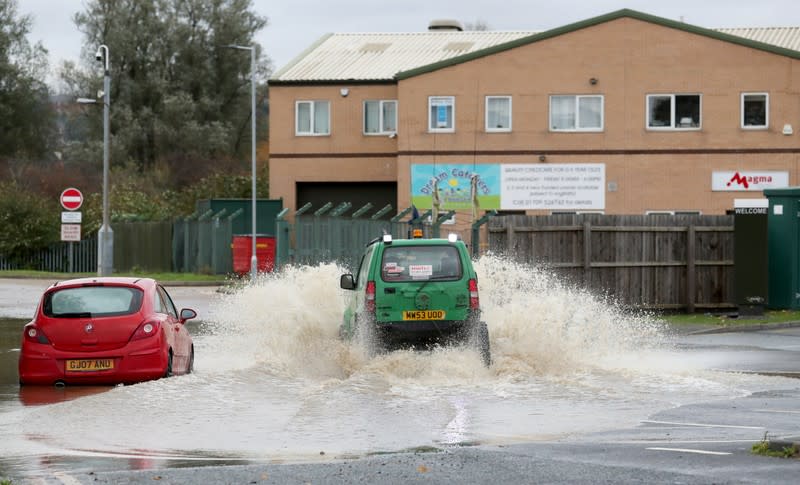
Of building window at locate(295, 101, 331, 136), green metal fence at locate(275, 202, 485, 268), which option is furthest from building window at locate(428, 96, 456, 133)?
green metal fence at locate(275, 202, 485, 268)

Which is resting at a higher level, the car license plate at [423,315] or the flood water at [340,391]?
the car license plate at [423,315]

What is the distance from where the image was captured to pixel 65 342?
1641cm

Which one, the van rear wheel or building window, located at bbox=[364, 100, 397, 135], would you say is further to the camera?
building window, located at bbox=[364, 100, 397, 135]

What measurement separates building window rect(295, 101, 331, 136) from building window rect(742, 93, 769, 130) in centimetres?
1461

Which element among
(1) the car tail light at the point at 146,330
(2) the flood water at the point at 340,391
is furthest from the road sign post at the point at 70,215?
(1) the car tail light at the point at 146,330

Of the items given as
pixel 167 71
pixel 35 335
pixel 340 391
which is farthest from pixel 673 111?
pixel 167 71

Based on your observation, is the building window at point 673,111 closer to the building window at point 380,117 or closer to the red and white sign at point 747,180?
the red and white sign at point 747,180

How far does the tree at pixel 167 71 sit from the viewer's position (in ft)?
242

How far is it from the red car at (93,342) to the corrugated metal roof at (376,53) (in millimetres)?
34896

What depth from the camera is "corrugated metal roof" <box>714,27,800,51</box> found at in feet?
171

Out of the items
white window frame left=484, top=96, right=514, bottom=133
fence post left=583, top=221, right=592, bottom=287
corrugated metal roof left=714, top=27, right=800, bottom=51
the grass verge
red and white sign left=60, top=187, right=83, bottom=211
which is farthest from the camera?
corrugated metal roof left=714, top=27, right=800, bottom=51

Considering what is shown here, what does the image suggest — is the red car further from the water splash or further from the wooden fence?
the wooden fence

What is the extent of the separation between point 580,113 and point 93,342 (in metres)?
32.7

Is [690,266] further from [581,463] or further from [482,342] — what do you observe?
[581,463]
